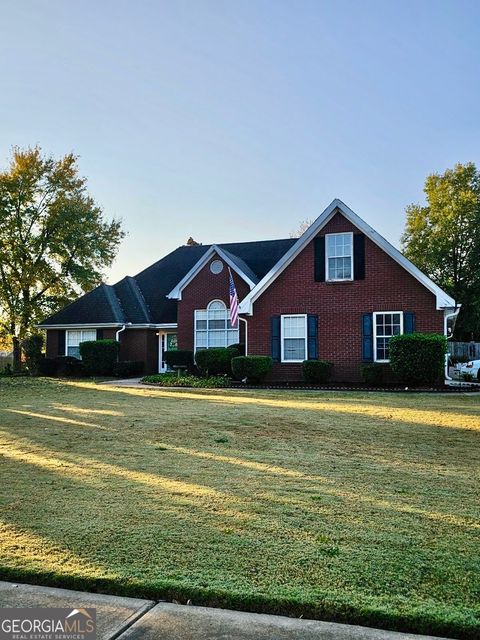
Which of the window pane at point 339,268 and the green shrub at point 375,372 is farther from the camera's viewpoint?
the window pane at point 339,268

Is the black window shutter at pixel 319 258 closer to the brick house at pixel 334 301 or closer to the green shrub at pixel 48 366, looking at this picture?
the brick house at pixel 334 301

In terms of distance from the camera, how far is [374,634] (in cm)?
243

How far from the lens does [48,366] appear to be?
88.1 ft

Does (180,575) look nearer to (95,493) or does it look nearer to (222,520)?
(222,520)

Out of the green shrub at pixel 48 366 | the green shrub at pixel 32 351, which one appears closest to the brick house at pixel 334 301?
the green shrub at pixel 48 366

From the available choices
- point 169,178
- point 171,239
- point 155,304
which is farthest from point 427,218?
point 169,178

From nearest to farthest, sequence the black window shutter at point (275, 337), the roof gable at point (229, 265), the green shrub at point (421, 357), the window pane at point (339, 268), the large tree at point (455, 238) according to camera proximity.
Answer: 1. the green shrub at point (421, 357)
2. the window pane at point (339, 268)
3. the black window shutter at point (275, 337)
4. the roof gable at point (229, 265)
5. the large tree at point (455, 238)

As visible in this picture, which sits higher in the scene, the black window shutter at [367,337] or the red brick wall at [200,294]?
the red brick wall at [200,294]

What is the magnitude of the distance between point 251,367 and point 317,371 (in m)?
2.36

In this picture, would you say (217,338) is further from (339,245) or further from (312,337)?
(339,245)

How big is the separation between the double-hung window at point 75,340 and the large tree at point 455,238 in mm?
25673

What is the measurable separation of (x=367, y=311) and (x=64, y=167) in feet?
79.1

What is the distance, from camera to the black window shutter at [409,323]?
60.2ft

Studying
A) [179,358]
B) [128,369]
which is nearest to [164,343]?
[128,369]
